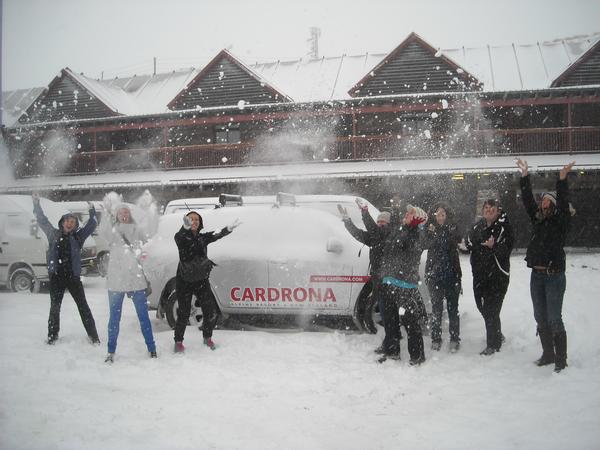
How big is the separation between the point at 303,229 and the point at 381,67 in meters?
12.7

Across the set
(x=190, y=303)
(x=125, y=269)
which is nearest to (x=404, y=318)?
(x=190, y=303)

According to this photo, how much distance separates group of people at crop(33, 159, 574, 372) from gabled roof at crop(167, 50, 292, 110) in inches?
532

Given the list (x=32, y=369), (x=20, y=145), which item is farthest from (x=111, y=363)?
(x=20, y=145)

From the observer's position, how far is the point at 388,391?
3496 millimetres

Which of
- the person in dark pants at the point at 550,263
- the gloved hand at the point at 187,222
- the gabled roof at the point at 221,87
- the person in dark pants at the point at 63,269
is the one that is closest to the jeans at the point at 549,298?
the person in dark pants at the point at 550,263

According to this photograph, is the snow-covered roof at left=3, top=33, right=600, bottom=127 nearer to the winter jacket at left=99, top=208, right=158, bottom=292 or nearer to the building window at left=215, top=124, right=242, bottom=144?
the building window at left=215, top=124, right=242, bottom=144

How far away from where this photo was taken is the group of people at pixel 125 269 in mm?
4270

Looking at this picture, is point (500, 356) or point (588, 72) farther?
point (588, 72)

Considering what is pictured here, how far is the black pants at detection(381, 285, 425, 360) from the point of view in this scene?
4.13 metres

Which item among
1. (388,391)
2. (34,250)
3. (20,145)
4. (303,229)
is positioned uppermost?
(20,145)

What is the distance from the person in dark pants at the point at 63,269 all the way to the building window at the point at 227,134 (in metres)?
13.1

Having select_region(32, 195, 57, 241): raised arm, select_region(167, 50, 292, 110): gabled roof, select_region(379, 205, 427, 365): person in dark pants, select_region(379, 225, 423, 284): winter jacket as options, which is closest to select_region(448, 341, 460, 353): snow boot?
select_region(379, 205, 427, 365): person in dark pants

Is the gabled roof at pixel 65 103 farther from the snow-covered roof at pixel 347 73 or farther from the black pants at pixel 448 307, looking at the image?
the black pants at pixel 448 307

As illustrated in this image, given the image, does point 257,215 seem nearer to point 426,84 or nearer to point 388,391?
point 388,391
